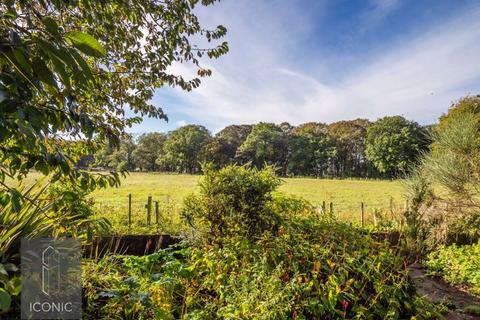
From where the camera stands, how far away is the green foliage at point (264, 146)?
4263 cm

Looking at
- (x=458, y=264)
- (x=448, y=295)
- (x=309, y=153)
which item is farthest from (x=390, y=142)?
(x=448, y=295)

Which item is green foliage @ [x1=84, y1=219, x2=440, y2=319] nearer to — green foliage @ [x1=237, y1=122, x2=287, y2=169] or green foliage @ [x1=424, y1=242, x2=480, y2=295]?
green foliage @ [x1=424, y1=242, x2=480, y2=295]

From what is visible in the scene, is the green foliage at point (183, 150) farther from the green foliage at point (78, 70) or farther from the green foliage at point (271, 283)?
the green foliage at point (271, 283)

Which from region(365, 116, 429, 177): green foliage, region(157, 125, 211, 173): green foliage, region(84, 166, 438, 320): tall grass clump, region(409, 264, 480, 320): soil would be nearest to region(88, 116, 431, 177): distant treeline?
region(157, 125, 211, 173): green foliage

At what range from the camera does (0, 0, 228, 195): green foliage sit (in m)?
0.69

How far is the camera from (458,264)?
18.3 ft

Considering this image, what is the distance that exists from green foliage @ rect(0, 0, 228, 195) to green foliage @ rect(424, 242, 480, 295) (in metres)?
5.90

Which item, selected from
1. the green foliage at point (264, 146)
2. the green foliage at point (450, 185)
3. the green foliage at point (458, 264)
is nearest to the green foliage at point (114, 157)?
the green foliage at point (450, 185)

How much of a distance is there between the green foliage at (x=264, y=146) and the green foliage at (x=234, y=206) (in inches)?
1418

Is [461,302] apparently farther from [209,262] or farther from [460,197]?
[209,262]

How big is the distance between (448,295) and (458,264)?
4.13 feet

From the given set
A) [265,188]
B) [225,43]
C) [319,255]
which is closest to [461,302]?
[319,255]

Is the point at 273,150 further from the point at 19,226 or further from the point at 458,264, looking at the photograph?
the point at 19,226

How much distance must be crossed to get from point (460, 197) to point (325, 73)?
4.03 m
